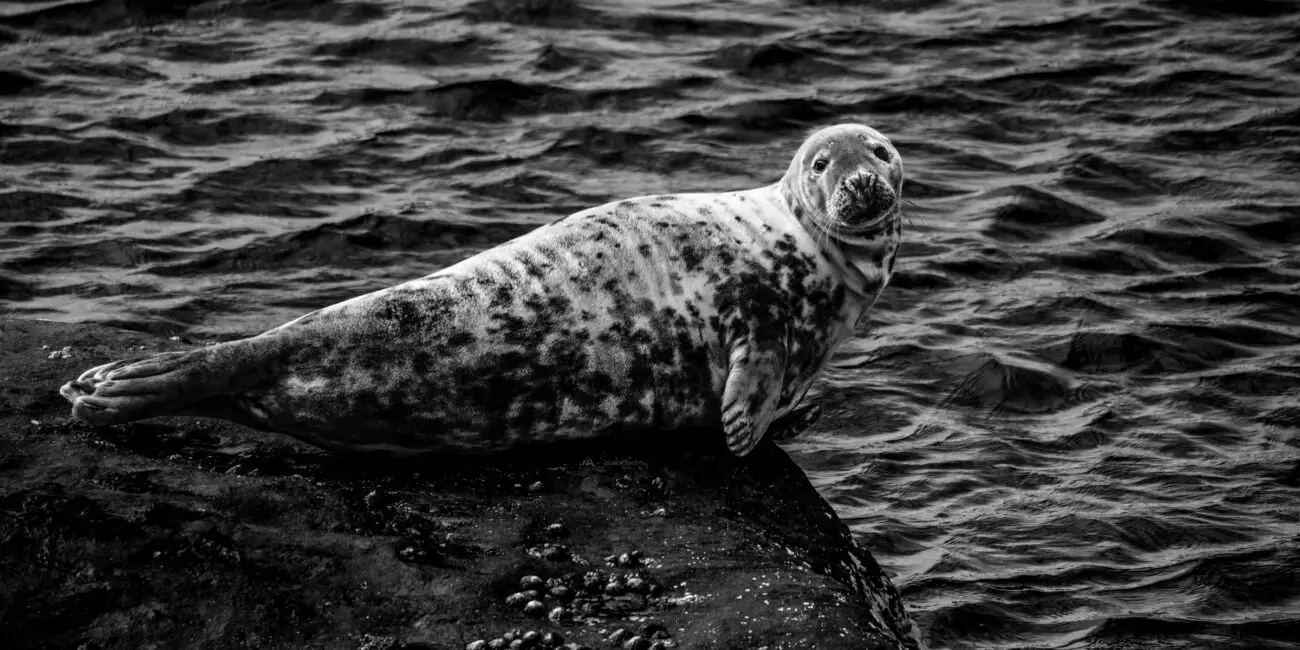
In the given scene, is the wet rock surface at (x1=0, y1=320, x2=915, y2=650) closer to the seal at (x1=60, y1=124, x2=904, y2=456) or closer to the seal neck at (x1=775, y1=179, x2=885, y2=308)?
the seal at (x1=60, y1=124, x2=904, y2=456)

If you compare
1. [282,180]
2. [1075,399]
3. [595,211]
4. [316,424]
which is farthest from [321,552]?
[282,180]

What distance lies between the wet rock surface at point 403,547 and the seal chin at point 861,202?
39.7 inches

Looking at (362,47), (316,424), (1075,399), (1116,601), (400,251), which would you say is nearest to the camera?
(316,424)

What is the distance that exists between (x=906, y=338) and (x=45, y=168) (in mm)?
5922

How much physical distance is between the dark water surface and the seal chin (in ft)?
4.48

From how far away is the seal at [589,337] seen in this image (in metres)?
6.03

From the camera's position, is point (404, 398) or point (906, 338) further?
point (906, 338)

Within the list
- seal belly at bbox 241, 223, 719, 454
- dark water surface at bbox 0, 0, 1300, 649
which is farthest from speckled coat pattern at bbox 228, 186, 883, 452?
dark water surface at bbox 0, 0, 1300, 649

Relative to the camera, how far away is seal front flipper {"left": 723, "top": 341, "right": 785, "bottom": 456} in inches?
248

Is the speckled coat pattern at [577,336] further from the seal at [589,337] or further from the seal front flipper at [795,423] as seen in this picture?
the seal front flipper at [795,423]

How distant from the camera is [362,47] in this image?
43.3ft

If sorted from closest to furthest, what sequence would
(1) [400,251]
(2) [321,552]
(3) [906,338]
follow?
(2) [321,552], (3) [906,338], (1) [400,251]

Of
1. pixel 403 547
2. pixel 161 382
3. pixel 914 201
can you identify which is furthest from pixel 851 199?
pixel 914 201

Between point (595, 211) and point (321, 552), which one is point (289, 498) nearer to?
point (321, 552)
